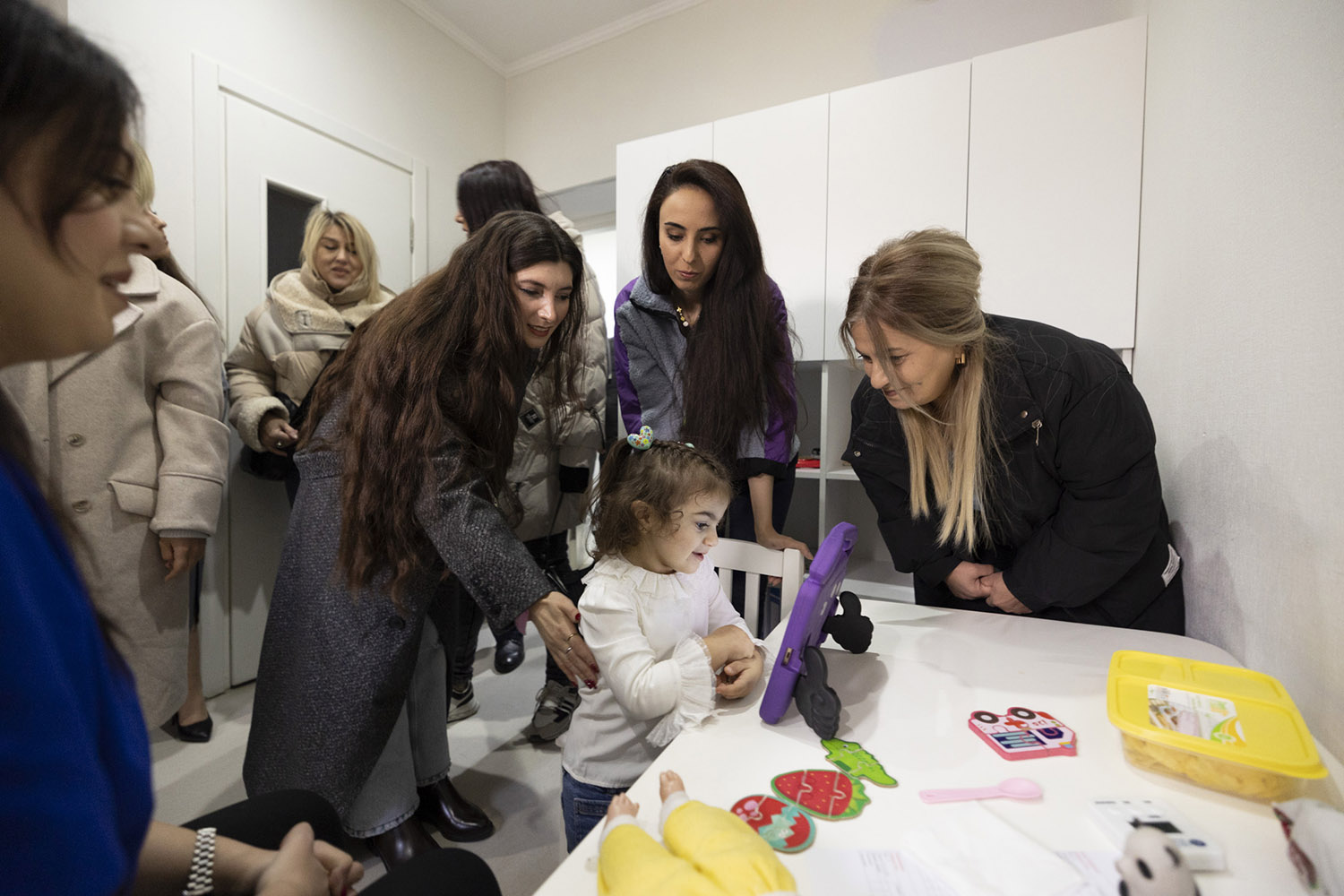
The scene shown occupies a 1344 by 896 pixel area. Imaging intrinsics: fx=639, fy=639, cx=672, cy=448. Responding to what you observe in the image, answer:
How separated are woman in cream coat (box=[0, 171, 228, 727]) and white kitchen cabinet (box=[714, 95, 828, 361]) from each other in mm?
1650

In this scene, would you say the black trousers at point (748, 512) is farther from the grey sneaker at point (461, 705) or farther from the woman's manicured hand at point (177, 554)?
the woman's manicured hand at point (177, 554)

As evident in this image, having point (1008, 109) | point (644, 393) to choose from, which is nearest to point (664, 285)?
point (644, 393)

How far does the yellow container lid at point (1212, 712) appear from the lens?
24.7 inches

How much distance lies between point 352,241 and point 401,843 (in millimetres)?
1896

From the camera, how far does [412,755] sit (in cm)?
141

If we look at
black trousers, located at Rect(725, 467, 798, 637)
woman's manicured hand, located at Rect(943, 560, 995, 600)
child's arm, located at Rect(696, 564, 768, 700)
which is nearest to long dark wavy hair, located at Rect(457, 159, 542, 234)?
black trousers, located at Rect(725, 467, 798, 637)

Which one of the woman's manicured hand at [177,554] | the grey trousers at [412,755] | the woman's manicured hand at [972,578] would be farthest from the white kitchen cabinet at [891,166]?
the woman's manicured hand at [177,554]

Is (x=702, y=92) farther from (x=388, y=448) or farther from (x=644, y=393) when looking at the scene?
(x=388, y=448)

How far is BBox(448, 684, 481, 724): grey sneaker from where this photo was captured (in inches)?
83.7

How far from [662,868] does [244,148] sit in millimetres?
2729

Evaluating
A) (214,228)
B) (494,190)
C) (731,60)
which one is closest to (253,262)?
(214,228)

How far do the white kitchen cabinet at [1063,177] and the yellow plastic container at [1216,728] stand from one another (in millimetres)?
1193

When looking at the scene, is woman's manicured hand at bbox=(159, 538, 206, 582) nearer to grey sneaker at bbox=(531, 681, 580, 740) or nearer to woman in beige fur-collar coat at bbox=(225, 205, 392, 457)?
woman in beige fur-collar coat at bbox=(225, 205, 392, 457)

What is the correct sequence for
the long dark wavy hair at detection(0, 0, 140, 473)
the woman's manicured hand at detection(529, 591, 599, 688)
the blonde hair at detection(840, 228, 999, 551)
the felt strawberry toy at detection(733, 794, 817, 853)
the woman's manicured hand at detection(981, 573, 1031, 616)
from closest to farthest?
1. the long dark wavy hair at detection(0, 0, 140, 473)
2. the felt strawberry toy at detection(733, 794, 817, 853)
3. the woman's manicured hand at detection(529, 591, 599, 688)
4. the blonde hair at detection(840, 228, 999, 551)
5. the woman's manicured hand at detection(981, 573, 1031, 616)
